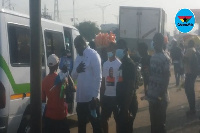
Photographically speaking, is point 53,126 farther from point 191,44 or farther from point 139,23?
point 139,23

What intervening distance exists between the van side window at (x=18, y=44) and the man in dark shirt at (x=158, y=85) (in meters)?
2.09

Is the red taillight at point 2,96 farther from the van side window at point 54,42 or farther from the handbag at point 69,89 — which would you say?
the van side window at point 54,42

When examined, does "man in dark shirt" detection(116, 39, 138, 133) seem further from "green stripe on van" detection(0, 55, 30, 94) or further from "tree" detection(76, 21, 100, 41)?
"tree" detection(76, 21, 100, 41)

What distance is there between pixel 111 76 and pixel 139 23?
38.0ft

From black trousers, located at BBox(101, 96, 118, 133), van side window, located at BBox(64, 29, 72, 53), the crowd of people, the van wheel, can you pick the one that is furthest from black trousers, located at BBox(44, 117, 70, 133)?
van side window, located at BBox(64, 29, 72, 53)

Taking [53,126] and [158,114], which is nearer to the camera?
[53,126]

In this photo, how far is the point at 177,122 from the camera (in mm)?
9508

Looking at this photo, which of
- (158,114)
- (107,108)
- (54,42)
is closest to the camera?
(158,114)

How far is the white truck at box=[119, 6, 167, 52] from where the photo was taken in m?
18.3

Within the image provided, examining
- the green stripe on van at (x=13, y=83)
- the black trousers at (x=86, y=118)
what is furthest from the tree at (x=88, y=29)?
the black trousers at (x=86, y=118)

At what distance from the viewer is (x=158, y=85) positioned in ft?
21.0

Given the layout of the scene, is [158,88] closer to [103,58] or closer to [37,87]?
[37,87]

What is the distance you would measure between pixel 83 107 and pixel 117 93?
0.69 meters

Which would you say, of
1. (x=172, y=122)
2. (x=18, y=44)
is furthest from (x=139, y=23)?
(x=18, y=44)
